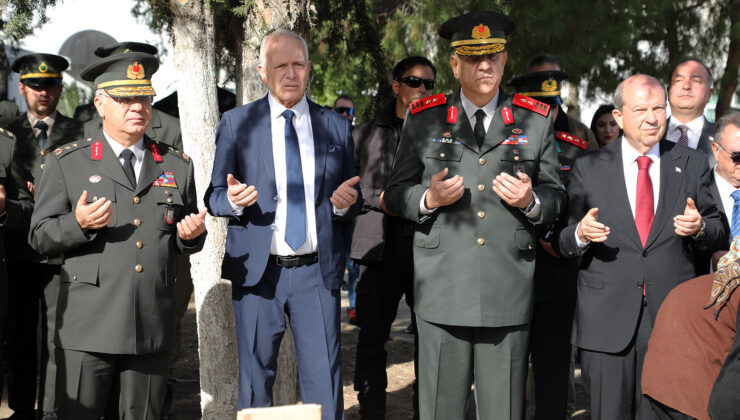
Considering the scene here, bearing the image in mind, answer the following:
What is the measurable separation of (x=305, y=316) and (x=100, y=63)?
160 centimetres

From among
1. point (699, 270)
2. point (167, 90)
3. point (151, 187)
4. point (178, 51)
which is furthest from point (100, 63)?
point (699, 270)

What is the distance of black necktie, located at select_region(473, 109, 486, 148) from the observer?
388 centimetres

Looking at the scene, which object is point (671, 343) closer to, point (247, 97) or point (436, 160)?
point (436, 160)

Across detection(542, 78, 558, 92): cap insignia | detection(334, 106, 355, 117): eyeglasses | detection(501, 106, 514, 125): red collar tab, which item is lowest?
detection(501, 106, 514, 125): red collar tab

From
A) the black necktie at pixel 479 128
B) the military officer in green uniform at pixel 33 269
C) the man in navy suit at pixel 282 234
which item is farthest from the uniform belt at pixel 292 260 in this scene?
the military officer in green uniform at pixel 33 269

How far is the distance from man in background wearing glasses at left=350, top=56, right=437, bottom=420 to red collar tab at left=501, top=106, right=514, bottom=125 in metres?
1.39

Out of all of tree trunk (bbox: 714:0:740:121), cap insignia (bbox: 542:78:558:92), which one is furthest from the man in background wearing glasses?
tree trunk (bbox: 714:0:740:121)

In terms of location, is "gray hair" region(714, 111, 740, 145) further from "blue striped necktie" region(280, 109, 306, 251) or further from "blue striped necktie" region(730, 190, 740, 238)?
"blue striped necktie" region(280, 109, 306, 251)

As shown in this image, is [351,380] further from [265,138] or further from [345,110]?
[345,110]

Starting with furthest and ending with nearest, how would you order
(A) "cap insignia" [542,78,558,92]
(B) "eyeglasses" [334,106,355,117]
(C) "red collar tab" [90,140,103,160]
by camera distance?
1. (B) "eyeglasses" [334,106,355,117]
2. (A) "cap insignia" [542,78,558,92]
3. (C) "red collar tab" [90,140,103,160]

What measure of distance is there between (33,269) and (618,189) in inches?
153

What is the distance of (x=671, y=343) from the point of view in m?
3.12

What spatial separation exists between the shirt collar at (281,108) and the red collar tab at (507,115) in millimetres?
1041

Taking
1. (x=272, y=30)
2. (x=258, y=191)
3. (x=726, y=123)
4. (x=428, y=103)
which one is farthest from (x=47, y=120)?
(x=726, y=123)
